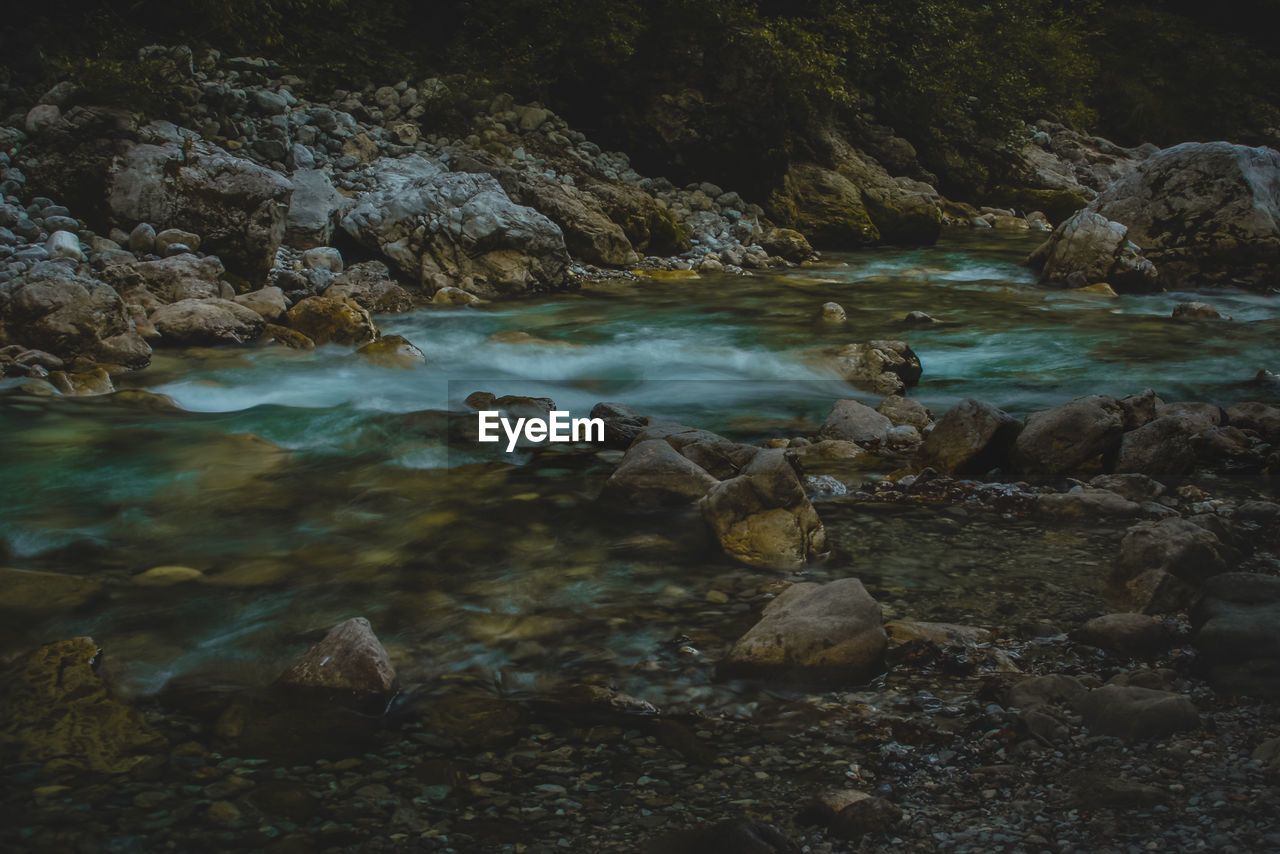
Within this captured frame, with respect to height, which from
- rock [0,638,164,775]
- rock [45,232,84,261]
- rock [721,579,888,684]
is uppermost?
rock [45,232,84,261]

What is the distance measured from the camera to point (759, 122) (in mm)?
16859

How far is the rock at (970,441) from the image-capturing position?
5.29 m

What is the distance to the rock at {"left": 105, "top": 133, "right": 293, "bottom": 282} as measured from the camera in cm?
960

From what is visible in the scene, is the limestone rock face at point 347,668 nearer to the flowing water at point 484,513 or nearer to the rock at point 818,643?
the flowing water at point 484,513

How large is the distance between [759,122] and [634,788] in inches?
618

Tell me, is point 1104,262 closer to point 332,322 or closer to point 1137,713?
point 332,322

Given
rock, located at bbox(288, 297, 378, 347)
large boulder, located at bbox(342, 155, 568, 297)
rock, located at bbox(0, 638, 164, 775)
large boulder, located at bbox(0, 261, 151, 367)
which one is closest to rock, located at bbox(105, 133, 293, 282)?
rock, located at bbox(288, 297, 378, 347)

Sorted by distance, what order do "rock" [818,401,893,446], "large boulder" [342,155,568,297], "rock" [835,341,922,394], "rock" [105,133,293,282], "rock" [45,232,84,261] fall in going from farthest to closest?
"large boulder" [342,155,568,297] < "rock" [105,133,293,282] < "rock" [45,232,84,261] < "rock" [835,341,922,394] < "rock" [818,401,893,446]

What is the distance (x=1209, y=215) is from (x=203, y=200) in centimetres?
1244

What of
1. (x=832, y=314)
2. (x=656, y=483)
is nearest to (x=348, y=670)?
(x=656, y=483)

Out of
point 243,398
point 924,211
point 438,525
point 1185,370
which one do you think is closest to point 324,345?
point 243,398

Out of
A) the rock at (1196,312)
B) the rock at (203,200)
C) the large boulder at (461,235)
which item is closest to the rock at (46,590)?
the rock at (203,200)

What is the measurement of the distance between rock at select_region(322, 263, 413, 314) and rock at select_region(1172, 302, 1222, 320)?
8.42 m

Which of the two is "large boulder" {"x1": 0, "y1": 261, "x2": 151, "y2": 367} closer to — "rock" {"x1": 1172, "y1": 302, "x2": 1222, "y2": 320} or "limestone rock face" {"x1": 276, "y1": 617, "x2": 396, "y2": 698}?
"limestone rock face" {"x1": 276, "y1": 617, "x2": 396, "y2": 698}
